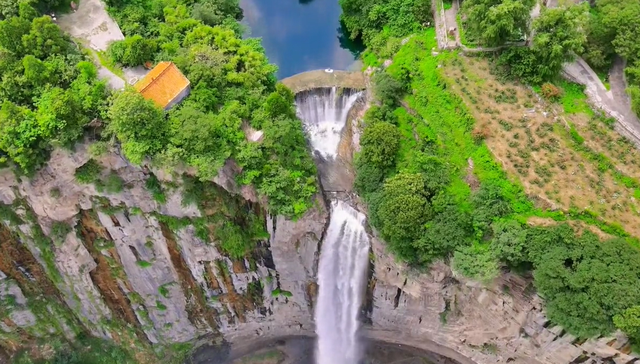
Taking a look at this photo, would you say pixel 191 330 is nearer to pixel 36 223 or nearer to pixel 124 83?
pixel 36 223

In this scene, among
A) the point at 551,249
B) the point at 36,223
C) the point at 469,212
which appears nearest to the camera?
the point at 551,249

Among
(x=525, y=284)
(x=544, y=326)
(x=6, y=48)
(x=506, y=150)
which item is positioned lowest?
(x=544, y=326)

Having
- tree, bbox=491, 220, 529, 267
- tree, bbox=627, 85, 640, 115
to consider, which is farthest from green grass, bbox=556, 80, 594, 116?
tree, bbox=491, 220, 529, 267

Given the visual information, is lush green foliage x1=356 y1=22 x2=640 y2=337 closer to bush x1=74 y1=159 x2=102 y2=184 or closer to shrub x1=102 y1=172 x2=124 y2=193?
shrub x1=102 y1=172 x2=124 y2=193

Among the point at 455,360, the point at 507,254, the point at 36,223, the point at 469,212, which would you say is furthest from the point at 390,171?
the point at 36,223

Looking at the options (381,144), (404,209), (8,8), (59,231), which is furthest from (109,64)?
(404,209)

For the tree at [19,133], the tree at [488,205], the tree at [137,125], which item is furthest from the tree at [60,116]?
the tree at [488,205]

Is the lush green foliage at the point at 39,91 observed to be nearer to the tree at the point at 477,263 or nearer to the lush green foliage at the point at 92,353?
the lush green foliage at the point at 92,353
